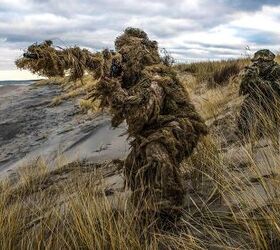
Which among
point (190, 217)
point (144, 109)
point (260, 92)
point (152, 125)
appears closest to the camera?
point (190, 217)

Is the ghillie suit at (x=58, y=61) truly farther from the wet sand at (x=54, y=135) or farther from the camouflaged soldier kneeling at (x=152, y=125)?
the wet sand at (x=54, y=135)

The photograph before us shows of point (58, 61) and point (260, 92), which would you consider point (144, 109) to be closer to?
point (58, 61)

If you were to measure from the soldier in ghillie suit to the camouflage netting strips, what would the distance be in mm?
1959

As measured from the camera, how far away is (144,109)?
13.3 feet

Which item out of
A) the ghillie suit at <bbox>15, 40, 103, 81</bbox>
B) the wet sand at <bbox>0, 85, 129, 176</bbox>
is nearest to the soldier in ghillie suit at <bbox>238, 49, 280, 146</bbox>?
the wet sand at <bbox>0, 85, 129, 176</bbox>

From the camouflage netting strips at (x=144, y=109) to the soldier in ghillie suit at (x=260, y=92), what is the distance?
196 centimetres

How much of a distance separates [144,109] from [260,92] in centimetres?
307

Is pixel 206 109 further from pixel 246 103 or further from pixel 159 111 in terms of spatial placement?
pixel 159 111

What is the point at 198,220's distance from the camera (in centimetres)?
392

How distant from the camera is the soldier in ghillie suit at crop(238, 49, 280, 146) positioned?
6.33 meters

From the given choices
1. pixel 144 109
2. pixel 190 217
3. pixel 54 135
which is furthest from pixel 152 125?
pixel 54 135

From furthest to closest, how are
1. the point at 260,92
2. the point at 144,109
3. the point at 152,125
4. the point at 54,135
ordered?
the point at 54,135, the point at 260,92, the point at 152,125, the point at 144,109

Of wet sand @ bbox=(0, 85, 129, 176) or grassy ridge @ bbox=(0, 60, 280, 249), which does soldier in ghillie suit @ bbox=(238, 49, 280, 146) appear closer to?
grassy ridge @ bbox=(0, 60, 280, 249)

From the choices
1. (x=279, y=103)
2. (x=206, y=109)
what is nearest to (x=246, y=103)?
(x=279, y=103)
